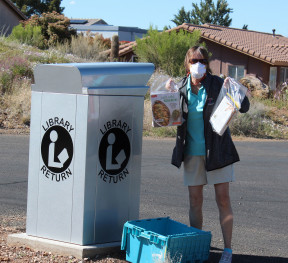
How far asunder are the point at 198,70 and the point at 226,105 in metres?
0.42

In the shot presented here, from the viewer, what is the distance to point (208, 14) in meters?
72.6

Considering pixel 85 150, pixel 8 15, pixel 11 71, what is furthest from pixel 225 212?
pixel 8 15

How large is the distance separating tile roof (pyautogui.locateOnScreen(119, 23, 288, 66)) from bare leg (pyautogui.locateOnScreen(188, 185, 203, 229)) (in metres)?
28.4

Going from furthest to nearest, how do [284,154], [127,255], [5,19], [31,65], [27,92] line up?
[5,19] → [31,65] → [27,92] → [284,154] → [127,255]

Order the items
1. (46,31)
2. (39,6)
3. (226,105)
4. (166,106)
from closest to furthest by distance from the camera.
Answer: (226,105), (166,106), (46,31), (39,6)

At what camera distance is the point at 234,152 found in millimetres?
5102

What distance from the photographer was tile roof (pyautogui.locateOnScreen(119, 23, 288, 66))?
110ft

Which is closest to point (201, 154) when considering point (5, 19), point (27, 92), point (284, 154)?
point (284, 154)

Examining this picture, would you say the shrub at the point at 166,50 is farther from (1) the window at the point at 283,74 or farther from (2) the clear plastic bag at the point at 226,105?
(2) the clear plastic bag at the point at 226,105

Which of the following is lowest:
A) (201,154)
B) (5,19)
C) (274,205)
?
(274,205)

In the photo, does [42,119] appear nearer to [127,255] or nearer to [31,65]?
[127,255]

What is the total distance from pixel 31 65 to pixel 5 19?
24.1m

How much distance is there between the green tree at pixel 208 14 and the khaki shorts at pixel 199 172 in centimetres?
6880

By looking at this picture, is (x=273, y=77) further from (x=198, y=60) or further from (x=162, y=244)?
(x=162, y=244)
